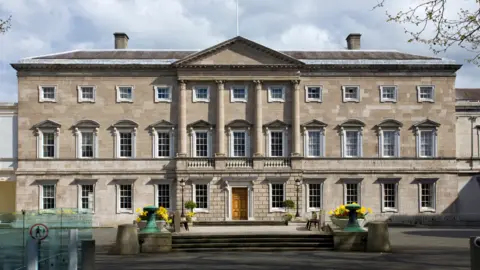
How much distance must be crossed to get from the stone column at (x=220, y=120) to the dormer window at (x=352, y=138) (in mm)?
7651

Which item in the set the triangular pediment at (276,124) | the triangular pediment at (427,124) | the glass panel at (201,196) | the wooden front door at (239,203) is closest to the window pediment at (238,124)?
the triangular pediment at (276,124)

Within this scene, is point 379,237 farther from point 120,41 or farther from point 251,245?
point 120,41

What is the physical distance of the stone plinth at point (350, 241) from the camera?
82.1 ft

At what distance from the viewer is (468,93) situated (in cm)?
5647

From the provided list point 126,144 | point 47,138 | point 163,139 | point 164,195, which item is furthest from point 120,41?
point 164,195

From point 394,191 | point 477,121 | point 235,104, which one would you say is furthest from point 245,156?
point 477,121

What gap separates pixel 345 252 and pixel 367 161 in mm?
19796

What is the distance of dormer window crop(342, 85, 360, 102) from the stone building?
0.08m

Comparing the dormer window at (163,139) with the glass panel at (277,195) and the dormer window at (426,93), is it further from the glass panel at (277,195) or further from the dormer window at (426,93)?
the dormer window at (426,93)

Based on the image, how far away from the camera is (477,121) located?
152 ft

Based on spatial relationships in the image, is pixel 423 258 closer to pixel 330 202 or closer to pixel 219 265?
pixel 219 265

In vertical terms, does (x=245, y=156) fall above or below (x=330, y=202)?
above

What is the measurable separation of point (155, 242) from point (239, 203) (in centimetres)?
1796

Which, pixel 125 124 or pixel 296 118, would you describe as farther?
pixel 125 124
